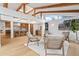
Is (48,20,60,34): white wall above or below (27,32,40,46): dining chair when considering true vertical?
above

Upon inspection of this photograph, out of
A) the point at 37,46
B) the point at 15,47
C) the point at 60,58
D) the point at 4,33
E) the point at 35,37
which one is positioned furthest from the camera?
the point at 37,46

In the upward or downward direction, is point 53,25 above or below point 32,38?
above

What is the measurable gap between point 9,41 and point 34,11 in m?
1.12

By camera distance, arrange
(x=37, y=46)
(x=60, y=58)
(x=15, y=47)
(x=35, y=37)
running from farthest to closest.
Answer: (x=37, y=46), (x=35, y=37), (x=15, y=47), (x=60, y=58)

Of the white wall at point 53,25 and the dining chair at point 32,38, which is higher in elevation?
the white wall at point 53,25

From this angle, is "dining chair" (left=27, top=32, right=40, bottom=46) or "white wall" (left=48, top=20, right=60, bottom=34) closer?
"white wall" (left=48, top=20, right=60, bottom=34)

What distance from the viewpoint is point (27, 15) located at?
13.3 feet

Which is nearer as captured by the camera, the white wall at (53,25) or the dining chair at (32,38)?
the white wall at (53,25)

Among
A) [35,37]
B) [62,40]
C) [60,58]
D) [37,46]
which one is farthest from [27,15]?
[60,58]

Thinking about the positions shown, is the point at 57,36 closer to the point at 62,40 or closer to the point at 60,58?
the point at 62,40

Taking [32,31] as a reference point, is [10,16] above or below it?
above

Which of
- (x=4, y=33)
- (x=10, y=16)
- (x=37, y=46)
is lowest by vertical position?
(x=37, y=46)

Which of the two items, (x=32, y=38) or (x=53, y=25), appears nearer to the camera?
(x=53, y=25)

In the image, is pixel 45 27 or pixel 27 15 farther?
pixel 27 15
